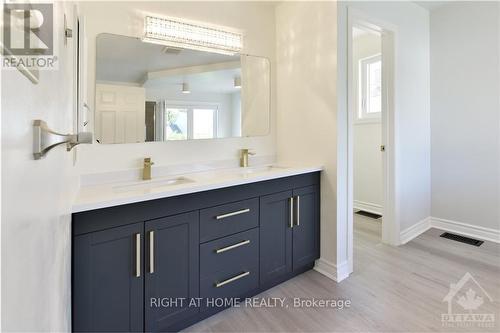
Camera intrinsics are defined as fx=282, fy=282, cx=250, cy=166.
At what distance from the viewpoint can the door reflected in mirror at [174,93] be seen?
6.00 ft

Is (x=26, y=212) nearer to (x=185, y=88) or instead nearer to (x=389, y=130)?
(x=185, y=88)

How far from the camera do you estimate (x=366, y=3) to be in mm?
2367

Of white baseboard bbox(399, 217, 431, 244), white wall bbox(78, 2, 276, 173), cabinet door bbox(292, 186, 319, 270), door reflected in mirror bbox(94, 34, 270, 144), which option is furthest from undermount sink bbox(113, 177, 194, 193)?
white baseboard bbox(399, 217, 431, 244)

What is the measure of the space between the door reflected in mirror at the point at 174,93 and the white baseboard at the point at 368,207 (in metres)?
2.14

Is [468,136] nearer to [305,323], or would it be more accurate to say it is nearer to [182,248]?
[305,323]

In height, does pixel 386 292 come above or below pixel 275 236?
below

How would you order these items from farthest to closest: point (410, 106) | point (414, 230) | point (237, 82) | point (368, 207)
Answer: point (368, 207) → point (414, 230) → point (410, 106) → point (237, 82)

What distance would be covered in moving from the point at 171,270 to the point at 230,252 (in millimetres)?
387

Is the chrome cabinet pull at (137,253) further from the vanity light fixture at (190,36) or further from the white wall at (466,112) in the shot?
the white wall at (466,112)

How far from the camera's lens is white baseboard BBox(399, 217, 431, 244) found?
286 centimetres

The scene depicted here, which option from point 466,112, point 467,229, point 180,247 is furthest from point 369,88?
point 180,247

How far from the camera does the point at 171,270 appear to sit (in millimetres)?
1532

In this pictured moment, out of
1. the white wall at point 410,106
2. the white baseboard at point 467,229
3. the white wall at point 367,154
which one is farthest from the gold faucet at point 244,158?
the white baseboard at point 467,229

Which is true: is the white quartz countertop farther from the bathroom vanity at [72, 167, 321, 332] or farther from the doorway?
the doorway
